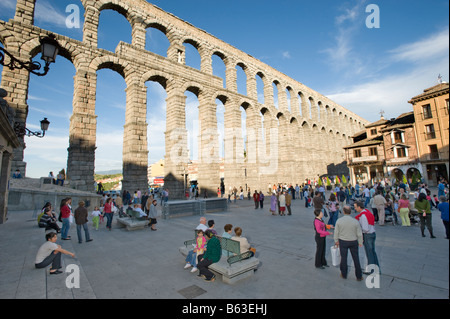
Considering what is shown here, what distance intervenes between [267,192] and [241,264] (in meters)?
Result: 25.0

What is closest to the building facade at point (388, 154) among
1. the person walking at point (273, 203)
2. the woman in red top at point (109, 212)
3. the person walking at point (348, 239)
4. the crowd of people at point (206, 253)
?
the person walking at point (273, 203)

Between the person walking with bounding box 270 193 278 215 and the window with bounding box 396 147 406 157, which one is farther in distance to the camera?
the window with bounding box 396 147 406 157

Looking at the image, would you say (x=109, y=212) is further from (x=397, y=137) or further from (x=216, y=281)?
(x=397, y=137)

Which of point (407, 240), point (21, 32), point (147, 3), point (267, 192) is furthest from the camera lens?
point (267, 192)

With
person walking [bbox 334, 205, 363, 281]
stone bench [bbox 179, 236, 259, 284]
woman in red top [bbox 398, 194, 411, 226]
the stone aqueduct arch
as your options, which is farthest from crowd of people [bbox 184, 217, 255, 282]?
the stone aqueduct arch

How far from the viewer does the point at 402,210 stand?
346 inches

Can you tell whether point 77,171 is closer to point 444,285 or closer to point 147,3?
point 147,3

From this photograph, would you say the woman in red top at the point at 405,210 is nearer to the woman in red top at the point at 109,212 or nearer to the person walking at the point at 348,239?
the person walking at the point at 348,239

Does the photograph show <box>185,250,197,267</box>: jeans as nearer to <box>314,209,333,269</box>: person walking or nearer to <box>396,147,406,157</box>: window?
<box>314,209,333,269</box>: person walking

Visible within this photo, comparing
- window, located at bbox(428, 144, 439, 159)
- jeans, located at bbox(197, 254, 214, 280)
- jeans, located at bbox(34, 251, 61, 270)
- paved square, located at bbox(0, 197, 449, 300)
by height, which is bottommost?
paved square, located at bbox(0, 197, 449, 300)

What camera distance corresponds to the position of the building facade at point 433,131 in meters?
23.6

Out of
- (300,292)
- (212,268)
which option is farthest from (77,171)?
(300,292)

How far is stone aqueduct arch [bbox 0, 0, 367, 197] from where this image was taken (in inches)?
599

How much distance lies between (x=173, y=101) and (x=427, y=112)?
29776mm
